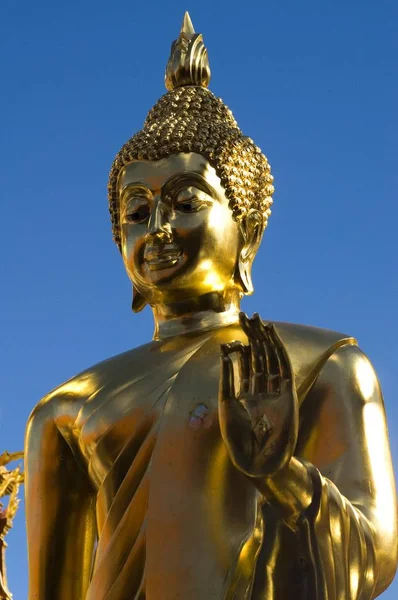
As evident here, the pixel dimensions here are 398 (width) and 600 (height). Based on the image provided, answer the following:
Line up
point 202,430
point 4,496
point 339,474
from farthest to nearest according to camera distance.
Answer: point 4,496, point 202,430, point 339,474

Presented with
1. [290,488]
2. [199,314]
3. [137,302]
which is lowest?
[290,488]

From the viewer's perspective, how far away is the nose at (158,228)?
5922 mm

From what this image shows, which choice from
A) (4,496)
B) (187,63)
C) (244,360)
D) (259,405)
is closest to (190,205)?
(187,63)

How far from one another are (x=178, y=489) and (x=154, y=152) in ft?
4.79

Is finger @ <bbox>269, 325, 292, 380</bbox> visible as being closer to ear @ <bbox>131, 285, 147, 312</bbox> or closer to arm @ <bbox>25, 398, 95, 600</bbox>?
arm @ <bbox>25, 398, 95, 600</bbox>

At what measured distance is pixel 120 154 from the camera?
628 cm

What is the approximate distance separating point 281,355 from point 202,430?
0.86 metres

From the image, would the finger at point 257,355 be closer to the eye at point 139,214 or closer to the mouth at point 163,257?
the mouth at point 163,257

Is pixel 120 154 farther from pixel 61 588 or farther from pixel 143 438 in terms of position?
pixel 61 588

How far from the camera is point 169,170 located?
6051mm

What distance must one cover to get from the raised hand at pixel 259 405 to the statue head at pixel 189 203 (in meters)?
1.24

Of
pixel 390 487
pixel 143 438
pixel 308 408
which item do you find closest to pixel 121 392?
pixel 143 438

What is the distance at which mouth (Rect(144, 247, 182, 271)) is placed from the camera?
19.5 ft

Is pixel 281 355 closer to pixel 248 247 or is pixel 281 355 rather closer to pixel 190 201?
pixel 190 201
